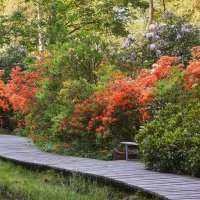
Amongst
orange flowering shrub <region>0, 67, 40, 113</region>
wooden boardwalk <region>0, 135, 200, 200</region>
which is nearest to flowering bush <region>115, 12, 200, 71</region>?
orange flowering shrub <region>0, 67, 40, 113</region>

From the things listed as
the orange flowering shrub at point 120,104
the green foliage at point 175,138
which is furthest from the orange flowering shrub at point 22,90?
the green foliage at point 175,138

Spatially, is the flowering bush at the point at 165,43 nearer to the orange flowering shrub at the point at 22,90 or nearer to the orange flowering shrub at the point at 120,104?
the orange flowering shrub at the point at 22,90

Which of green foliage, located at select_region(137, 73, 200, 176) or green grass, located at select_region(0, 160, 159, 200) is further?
green foliage, located at select_region(137, 73, 200, 176)

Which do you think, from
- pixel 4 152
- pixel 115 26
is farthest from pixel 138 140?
pixel 115 26

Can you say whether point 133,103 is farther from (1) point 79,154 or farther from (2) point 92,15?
(2) point 92,15

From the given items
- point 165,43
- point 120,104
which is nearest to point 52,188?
point 120,104

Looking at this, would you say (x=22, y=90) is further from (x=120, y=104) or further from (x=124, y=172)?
(x=124, y=172)

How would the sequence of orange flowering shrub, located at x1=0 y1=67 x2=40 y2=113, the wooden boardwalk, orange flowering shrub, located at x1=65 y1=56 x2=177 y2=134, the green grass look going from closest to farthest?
1. the wooden boardwalk
2. the green grass
3. orange flowering shrub, located at x1=65 y1=56 x2=177 y2=134
4. orange flowering shrub, located at x1=0 y1=67 x2=40 y2=113

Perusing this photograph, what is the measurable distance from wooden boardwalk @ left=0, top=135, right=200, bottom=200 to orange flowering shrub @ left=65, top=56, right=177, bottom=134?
102 cm

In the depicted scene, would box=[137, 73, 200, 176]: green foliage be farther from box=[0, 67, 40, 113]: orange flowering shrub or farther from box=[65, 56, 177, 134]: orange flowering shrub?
box=[0, 67, 40, 113]: orange flowering shrub

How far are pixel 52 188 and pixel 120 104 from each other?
4.11 meters

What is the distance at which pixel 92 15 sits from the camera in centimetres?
3512

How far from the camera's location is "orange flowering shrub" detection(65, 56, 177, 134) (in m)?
14.0

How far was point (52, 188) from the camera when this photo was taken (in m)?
10.5
